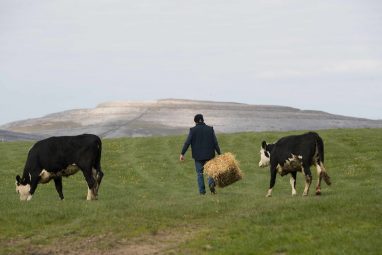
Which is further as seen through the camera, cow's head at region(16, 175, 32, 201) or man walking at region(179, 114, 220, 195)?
cow's head at region(16, 175, 32, 201)

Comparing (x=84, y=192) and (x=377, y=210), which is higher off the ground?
(x=377, y=210)

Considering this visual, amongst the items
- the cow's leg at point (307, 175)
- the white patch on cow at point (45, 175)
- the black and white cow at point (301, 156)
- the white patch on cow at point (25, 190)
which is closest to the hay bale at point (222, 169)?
the black and white cow at point (301, 156)

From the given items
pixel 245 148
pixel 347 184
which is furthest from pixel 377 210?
pixel 245 148

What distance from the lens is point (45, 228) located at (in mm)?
18812

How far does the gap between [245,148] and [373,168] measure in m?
12.6

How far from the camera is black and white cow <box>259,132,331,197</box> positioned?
22.4 meters

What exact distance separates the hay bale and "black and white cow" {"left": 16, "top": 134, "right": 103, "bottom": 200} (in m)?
3.98

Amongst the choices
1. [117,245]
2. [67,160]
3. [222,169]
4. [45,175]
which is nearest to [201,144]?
[222,169]

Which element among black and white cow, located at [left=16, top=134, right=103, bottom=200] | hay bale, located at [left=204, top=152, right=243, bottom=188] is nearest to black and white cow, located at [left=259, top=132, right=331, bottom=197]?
hay bale, located at [left=204, top=152, right=243, bottom=188]

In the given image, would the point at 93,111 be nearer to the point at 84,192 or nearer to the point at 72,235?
the point at 84,192

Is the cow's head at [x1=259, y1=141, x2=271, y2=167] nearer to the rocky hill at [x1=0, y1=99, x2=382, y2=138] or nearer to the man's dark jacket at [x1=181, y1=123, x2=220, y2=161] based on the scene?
the man's dark jacket at [x1=181, y1=123, x2=220, y2=161]

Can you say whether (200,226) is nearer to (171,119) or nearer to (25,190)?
(25,190)

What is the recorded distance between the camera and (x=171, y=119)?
419 feet

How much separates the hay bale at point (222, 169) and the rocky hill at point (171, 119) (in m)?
77.2
